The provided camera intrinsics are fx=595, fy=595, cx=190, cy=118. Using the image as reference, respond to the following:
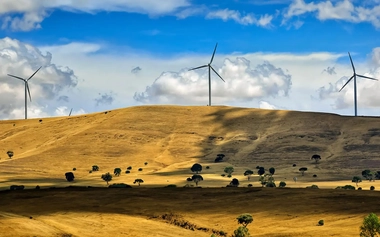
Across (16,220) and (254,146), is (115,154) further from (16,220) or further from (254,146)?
(16,220)

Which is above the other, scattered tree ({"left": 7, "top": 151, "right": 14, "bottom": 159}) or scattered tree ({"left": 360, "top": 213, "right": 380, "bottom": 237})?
scattered tree ({"left": 7, "top": 151, "right": 14, "bottom": 159})

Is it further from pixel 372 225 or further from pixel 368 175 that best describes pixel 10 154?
pixel 372 225

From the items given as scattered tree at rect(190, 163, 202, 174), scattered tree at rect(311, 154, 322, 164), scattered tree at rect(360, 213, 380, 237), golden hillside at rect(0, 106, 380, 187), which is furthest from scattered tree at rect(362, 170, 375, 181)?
scattered tree at rect(360, 213, 380, 237)

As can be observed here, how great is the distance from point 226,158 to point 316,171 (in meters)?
35.0

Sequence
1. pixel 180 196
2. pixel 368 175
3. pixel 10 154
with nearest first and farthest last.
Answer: pixel 180 196 → pixel 368 175 → pixel 10 154

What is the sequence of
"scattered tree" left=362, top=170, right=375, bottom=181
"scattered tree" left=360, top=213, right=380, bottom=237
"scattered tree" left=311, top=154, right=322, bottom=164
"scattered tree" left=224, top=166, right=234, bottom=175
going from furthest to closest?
"scattered tree" left=311, top=154, right=322, bottom=164, "scattered tree" left=224, top=166, right=234, bottom=175, "scattered tree" left=362, top=170, right=375, bottom=181, "scattered tree" left=360, top=213, right=380, bottom=237

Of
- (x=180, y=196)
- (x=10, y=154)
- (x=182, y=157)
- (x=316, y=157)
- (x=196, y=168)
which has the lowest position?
(x=180, y=196)

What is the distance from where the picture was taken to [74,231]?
59125 mm

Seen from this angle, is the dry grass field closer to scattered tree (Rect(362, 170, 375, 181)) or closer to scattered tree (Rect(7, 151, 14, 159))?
scattered tree (Rect(7, 151, 14, 159))

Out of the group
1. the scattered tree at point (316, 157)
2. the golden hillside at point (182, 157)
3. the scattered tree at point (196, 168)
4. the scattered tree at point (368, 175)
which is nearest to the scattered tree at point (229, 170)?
the golden hillside at point (182, 157)

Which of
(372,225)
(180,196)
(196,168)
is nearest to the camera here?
(372,225)

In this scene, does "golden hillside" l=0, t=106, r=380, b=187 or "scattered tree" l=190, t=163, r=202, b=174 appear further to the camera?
"scattered tree" l=190, t=163, r=202, b=174

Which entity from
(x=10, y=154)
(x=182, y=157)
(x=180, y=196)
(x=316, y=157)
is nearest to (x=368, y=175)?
(x=316, y=157)

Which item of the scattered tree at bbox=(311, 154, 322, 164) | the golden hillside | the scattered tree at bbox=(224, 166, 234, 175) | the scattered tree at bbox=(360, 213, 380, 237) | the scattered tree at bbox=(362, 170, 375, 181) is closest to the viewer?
the scattered tree at bbox=(360, 213, 380, 237)
